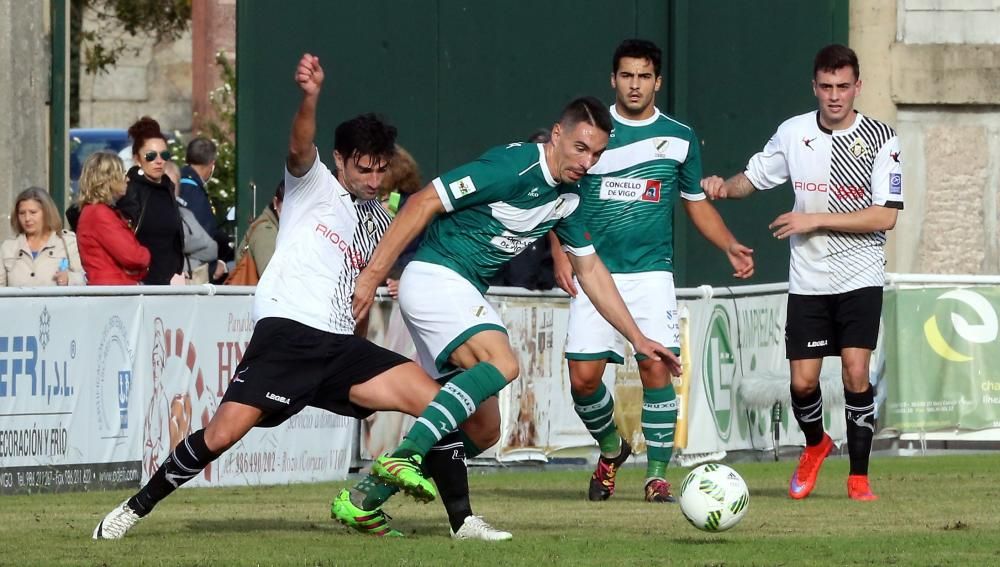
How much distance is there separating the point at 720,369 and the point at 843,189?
424 cm

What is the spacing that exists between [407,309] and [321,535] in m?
1.08

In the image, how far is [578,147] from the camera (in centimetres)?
851

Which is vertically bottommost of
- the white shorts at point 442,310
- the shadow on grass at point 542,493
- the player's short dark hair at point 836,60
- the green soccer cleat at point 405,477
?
the shadow on grass at point 542,493

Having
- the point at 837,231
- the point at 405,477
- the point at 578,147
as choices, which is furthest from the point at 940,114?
the point at 405,477

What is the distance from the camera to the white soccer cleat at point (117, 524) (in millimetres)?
8469

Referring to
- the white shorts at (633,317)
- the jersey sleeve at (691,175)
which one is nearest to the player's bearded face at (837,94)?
the jersey sleeve at (691,175)

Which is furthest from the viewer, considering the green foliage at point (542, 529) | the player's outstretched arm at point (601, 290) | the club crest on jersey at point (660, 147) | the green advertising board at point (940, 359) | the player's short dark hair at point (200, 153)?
the green advertising board at point (940, 359)

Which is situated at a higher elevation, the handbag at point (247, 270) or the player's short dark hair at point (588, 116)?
the player's short dark hair at point (588, 116)

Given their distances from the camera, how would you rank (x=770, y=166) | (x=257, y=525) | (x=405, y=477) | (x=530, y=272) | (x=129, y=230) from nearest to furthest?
(x=405, y=477) → (x=257, y=525) → (x=770, y=166) → (x=129, y=230) → (x=530, y=272)

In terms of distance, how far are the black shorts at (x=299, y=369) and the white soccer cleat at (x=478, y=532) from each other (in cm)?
66

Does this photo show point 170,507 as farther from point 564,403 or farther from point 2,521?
point 564,403

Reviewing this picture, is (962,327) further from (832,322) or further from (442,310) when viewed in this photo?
(442,310)

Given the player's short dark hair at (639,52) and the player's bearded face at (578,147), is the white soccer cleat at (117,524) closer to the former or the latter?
the player's bearded face at (578,147)

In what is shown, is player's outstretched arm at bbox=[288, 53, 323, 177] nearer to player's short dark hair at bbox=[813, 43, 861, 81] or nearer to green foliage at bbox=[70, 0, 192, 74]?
player's short dark hair at bbox=[813, 43, 861, 81]
